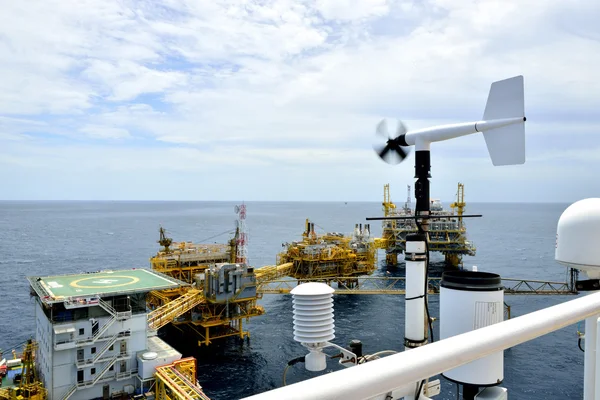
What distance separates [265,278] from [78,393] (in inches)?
1251

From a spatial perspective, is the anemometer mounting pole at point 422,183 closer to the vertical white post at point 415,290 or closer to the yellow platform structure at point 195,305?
the vertical white post at point 415,290

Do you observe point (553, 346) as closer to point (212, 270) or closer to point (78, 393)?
point (212, 270)

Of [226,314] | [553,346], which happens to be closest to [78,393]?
[226,314]

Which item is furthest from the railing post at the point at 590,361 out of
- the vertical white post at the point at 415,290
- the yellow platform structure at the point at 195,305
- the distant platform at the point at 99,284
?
the yellow platform structure at the point at 195,305

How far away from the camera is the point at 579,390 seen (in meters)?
36.2

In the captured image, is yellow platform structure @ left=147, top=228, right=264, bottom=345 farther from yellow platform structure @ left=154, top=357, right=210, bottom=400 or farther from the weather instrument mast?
the weather instrument mast

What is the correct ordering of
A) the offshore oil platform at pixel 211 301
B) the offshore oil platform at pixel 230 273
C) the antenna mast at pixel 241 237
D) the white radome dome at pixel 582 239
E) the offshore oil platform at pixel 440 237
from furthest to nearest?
the offshore oil platform at pixel 440 237, the antenna mast at pixel 241 237, the offshore oil platform at pixel 230 273, the offshore oil platform at pixel 211 301, the white radome dome at pixel 582 239

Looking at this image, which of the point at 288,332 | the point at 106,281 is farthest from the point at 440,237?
the point at 106,281

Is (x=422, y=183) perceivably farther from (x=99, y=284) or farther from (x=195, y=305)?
(x=195, y=305)

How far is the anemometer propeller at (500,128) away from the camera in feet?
26.2

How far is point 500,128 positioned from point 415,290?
3.40 metres

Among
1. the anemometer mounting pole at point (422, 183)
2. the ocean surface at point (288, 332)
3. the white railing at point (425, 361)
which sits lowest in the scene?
the ocean surface at point (288, 332)

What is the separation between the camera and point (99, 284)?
135 feet

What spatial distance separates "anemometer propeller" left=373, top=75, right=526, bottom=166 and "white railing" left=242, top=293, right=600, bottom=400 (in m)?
5.76
